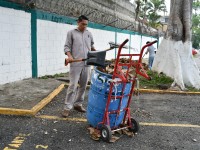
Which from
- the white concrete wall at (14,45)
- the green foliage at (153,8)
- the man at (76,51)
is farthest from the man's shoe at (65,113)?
the green foliage at (153,8)

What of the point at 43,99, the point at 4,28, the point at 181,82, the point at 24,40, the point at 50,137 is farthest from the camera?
the point at 181,82

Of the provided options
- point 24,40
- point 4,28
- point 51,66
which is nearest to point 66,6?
point 51,66

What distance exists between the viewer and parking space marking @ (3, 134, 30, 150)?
4.26 meters

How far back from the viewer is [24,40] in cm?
888

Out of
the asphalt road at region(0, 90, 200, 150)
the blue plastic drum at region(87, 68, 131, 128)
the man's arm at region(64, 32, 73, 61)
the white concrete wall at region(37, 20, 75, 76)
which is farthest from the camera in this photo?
the white concrete wall at region(37, 20, 75, 76)

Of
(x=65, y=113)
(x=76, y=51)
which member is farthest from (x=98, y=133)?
(x=76, y=51)

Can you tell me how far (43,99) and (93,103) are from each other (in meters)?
2.26

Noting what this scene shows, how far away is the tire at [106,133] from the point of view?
15.0 feet

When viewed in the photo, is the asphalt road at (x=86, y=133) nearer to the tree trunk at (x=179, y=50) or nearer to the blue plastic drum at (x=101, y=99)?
the blue plastic drum at (x=101, y=99)

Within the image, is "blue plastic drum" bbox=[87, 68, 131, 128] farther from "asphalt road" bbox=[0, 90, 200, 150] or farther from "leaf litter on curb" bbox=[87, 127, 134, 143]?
"asphalt road" bbox=[0, 90, 200, 150]

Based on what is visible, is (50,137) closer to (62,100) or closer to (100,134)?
(100,134)

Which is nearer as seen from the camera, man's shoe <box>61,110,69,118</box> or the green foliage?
man's shoe <box>61,110,69,118</box>

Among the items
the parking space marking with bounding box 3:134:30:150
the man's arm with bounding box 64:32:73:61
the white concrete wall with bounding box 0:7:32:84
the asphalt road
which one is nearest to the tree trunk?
the asphalt road

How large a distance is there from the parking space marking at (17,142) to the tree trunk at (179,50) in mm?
6318
